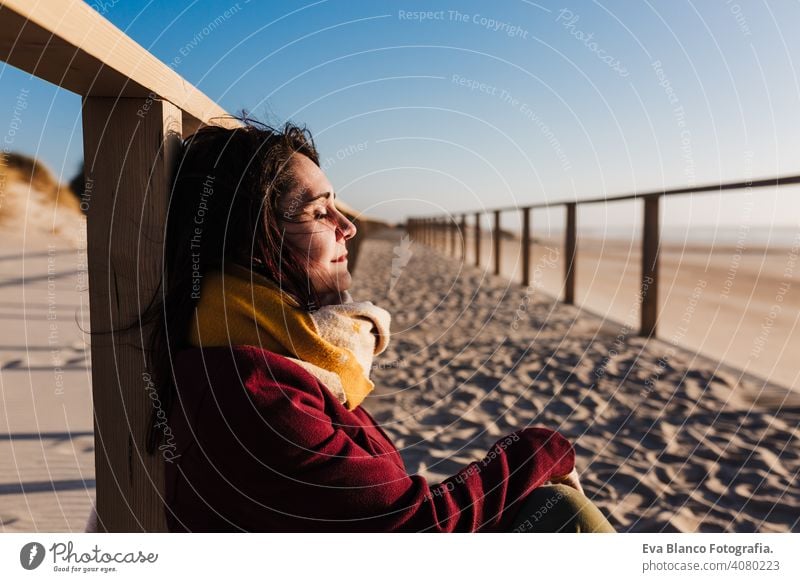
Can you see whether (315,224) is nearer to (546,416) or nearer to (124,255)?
(124,255)

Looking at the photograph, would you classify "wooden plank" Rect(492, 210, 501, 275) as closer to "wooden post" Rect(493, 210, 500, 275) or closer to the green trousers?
"wooden post" Rect(493, 210, 500, 275)

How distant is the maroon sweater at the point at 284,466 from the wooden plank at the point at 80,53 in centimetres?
42

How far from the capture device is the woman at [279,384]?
921mm

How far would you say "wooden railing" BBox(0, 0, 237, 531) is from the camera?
109cm

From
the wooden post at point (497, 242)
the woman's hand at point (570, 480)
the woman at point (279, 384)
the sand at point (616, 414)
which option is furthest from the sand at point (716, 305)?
the woman at point (279, 384)

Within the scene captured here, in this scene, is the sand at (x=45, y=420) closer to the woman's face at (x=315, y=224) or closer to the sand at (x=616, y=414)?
the woman's face at (x=315, y=224)

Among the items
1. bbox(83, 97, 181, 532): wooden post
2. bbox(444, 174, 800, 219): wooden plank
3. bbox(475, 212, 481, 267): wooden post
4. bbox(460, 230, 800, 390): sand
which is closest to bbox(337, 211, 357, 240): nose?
bbox(83, 97, 181, 532): wooden post

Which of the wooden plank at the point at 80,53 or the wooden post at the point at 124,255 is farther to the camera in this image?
the wooden post at the point at 124,255

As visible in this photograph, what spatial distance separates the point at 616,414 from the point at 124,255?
2468mm

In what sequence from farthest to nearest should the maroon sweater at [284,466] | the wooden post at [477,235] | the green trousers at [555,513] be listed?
the wooden post at [477,235]
the green trousers at [555,513]
the maroon sweater at [284,466]

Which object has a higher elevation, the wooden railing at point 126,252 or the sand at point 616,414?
the wooden railing at point 126,252

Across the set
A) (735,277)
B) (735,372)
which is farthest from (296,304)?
(735,277)

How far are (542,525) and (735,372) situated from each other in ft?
9.85

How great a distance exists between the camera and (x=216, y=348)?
98 centimetres
